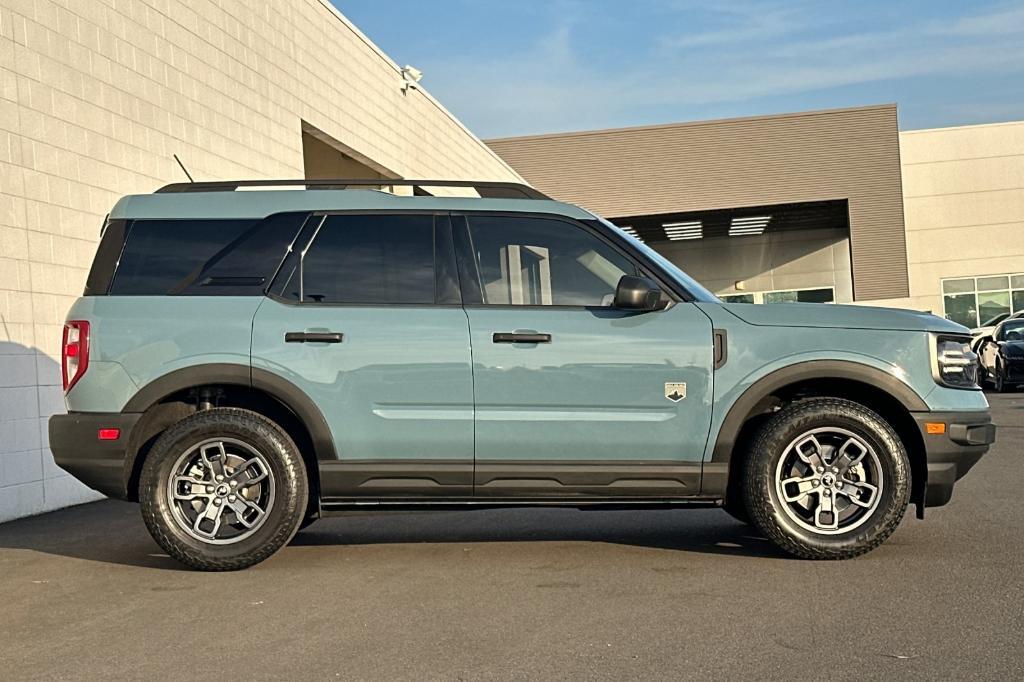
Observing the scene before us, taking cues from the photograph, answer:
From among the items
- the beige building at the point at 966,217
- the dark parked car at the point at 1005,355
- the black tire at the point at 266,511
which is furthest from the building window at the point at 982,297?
the black tire at the point at 266,511

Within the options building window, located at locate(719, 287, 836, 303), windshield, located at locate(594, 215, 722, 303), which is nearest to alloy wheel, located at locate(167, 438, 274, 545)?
windshield, located at locate(594, 215, 722, 303)

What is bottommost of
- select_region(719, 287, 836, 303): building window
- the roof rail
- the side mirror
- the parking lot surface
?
the parking lot surface

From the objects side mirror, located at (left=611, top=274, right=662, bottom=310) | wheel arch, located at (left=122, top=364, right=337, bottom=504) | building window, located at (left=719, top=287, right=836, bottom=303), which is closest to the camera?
side mirror, located at (left=611, top=274, right=662, bottom=310)

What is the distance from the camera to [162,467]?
6.30 meters

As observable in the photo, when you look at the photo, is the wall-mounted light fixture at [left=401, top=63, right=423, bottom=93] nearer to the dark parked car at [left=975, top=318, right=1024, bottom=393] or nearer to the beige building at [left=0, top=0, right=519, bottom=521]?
the beige building at [left=0, top=0, right=519, bottom=521]

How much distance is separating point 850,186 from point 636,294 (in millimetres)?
33729

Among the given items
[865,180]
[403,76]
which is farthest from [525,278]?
[865,180]

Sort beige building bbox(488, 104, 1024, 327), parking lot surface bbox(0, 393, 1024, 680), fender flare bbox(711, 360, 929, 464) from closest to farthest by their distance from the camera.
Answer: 1. parking lot surface bbox(0, 393, 1024, 680)
2. fender flare bbox(711, 360, 929, 464)
3. beige building bbox(488, 104, 1024, 327)

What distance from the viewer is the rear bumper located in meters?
6.38

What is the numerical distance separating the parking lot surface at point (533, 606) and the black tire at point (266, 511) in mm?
131

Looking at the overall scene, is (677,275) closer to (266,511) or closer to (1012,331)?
(266,511)

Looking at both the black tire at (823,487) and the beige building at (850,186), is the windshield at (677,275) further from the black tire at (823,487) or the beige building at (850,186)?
the beige building at (850,186)

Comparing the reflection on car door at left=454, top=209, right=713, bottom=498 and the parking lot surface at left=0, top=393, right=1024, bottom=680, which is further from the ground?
the reflection on car door at left=454, top=209, right=713, bottom=498

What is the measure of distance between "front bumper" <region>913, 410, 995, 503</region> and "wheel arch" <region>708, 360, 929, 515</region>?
4 centimetres
